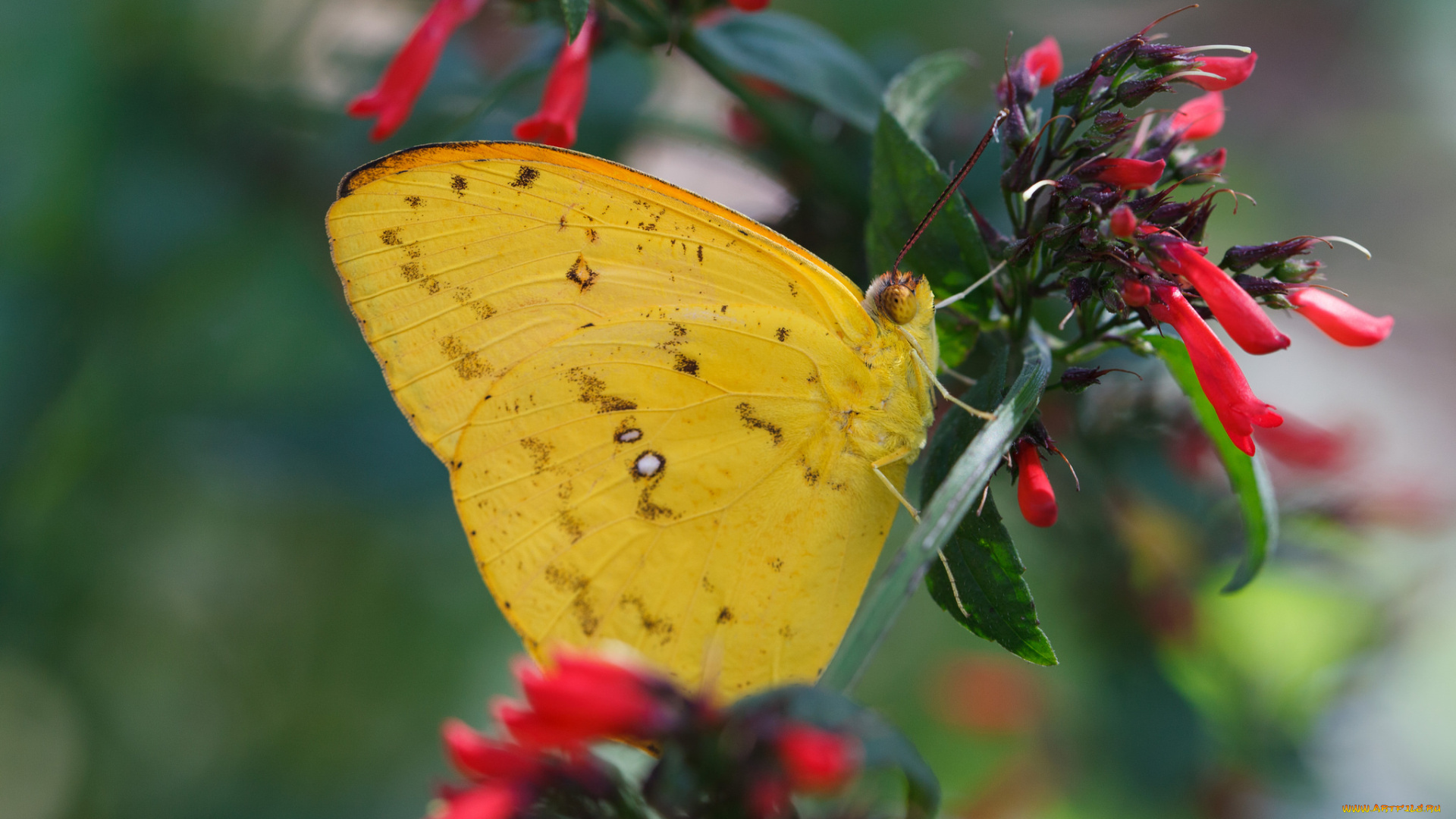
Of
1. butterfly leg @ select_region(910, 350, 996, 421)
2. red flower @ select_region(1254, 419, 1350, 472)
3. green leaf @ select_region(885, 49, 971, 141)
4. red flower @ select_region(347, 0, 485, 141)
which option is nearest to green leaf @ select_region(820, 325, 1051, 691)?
butterfly leg @ select_region(910, 350, 996, 421)

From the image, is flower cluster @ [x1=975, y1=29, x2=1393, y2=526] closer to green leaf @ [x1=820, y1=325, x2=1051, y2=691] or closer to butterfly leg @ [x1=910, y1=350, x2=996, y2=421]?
butterfly leg @ [x1=910, y1=350, x2=996, y2=421]

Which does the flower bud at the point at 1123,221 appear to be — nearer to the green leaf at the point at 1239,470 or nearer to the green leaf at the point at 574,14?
the green leaf at the point at 1239,470

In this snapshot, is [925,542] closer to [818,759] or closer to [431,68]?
[818,759]

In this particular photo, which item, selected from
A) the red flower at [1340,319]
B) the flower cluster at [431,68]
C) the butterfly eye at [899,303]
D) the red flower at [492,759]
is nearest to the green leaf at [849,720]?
the red flower at [492,759]

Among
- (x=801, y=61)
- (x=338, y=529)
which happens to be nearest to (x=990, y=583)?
(x=801, y=61)

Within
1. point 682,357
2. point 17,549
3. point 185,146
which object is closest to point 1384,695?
point 682,357

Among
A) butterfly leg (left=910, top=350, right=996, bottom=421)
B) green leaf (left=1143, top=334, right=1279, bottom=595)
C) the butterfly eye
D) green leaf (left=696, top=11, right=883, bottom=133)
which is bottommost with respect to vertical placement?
green leaf (left=1143, top=334, right=1279, bottom=595)

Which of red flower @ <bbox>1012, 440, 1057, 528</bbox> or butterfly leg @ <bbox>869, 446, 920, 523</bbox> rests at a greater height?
butterfly leg @ <bbox>869, 446, 920, 523</bbox>
